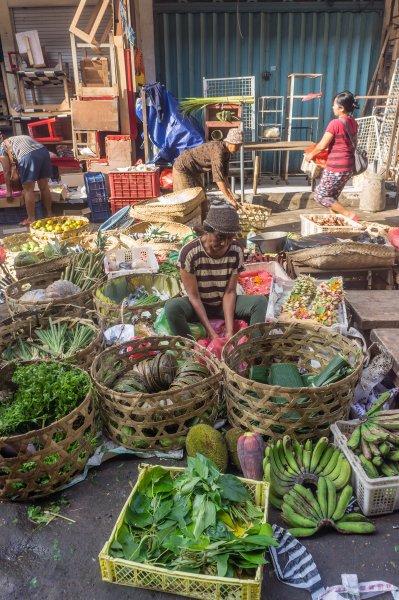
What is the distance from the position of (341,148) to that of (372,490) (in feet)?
16.2

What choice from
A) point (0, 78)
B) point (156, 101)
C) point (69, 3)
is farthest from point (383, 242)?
point (0, 78)

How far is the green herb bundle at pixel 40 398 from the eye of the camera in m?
2.56

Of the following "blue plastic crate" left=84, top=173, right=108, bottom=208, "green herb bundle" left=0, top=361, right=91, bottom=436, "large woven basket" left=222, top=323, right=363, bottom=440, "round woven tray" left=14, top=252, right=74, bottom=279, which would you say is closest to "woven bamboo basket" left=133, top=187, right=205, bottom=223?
"round woven tray" left=14, top=252, right=74, bottom=279

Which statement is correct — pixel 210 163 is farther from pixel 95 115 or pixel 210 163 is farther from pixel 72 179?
pixel 72 179

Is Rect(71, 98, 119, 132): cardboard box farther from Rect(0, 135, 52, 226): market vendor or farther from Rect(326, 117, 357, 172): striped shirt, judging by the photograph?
Rect(326, 117, 357, 172): striped shirt

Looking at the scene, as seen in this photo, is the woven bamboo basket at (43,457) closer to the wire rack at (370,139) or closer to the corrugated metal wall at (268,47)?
the wire rack at (370,139)

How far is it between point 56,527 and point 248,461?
3.45ft

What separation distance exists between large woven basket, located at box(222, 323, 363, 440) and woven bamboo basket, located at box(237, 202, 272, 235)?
3613 mm

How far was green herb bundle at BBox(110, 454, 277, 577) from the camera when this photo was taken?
1938mm

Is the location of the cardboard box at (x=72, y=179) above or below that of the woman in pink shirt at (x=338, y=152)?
below

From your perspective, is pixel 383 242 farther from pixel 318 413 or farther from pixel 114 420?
pixel 114 420

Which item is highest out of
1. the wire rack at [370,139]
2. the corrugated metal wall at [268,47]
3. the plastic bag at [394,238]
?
the corrugated metal wall at [268,47]

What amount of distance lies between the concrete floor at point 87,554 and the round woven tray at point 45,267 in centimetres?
282

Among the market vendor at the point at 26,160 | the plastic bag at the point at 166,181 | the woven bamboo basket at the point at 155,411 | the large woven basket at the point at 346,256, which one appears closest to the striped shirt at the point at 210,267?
the woven bamboo basket at the point at 155,411
